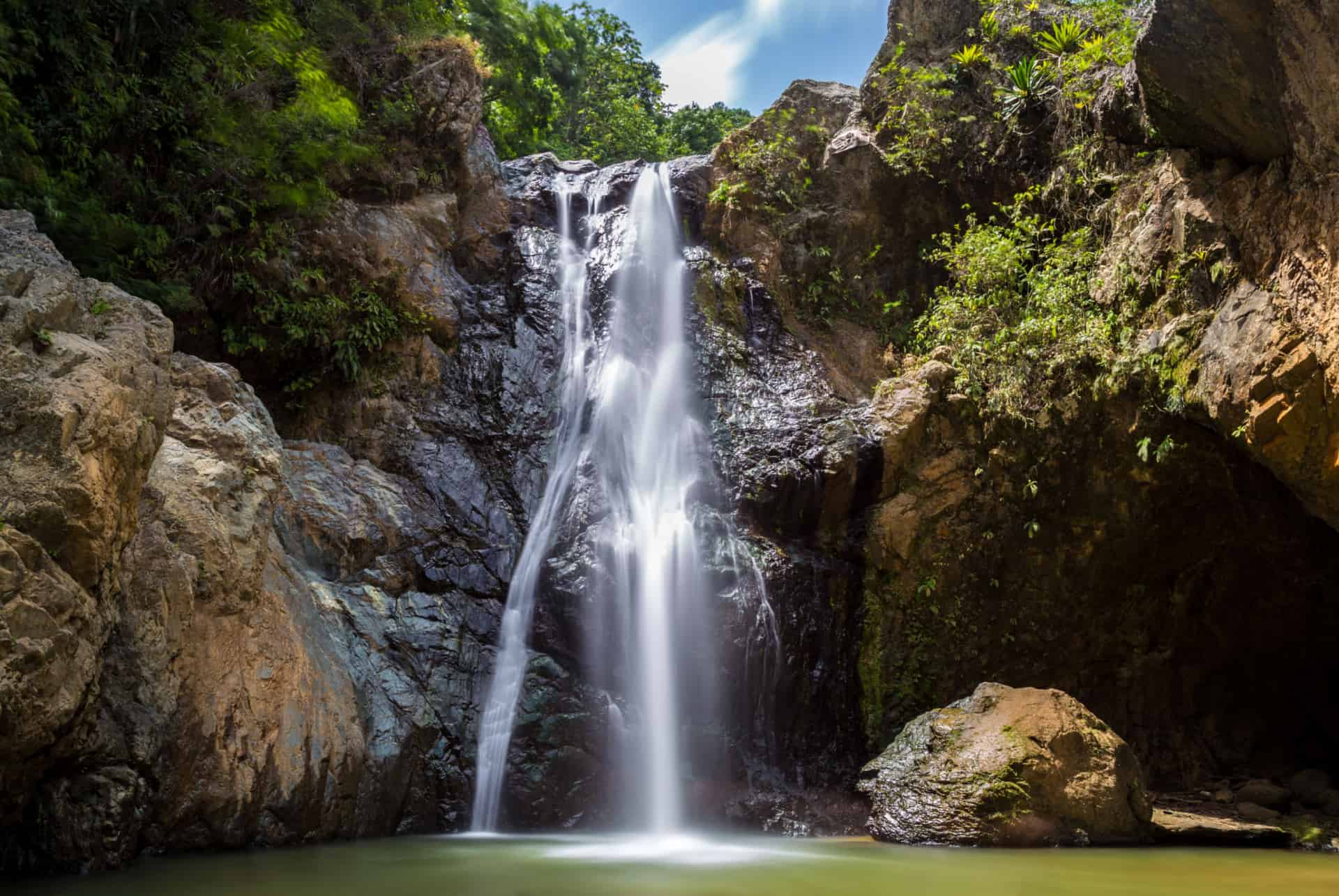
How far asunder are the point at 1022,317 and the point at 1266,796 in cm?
575

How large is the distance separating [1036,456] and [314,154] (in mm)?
9439

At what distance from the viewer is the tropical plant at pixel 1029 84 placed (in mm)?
12102

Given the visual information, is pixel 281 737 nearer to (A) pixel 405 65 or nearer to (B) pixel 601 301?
(B) pixel 601 301

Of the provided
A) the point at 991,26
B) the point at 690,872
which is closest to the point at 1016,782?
the point at 690,872

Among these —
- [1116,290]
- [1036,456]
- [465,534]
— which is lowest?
[465,534]

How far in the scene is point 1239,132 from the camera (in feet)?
26.6

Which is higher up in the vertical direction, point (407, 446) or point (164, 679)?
point (407, 446)

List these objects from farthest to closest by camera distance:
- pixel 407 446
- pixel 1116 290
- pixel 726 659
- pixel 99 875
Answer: pixel 407 446
pixel 1116 290
pixel 726 659
pixel 99 875

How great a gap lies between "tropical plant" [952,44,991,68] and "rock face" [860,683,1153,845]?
9407 mm

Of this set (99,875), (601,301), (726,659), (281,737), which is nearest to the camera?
(99,875)

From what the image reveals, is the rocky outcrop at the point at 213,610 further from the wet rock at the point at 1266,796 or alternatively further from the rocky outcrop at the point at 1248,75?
the rocky outcrop at the point at 1248,75

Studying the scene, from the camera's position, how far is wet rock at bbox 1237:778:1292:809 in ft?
29.2

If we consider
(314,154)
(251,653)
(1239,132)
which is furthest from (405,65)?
(1239,132)

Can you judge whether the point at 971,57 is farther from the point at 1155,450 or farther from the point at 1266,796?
the point at 1266,796
